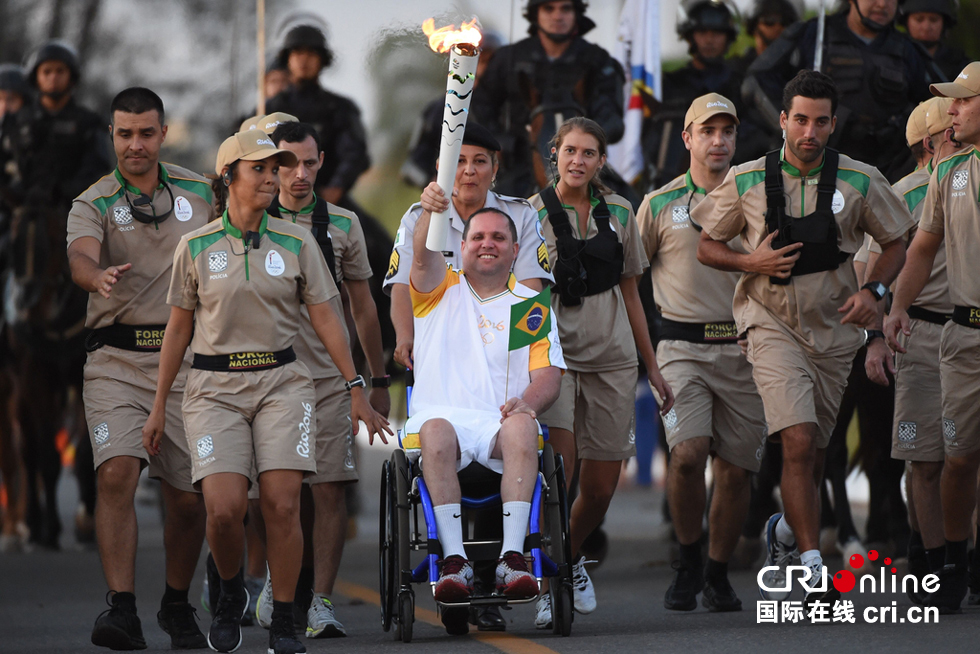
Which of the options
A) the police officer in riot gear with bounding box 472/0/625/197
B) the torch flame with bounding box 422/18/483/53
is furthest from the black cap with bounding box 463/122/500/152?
the police officer in riot gear with bounding box 472/0/625/197

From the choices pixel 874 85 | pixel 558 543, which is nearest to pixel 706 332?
pixel 558 543

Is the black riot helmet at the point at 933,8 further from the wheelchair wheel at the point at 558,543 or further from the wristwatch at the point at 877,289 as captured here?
the wheelchair wheel at the point at 558,543

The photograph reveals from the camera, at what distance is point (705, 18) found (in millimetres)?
12117

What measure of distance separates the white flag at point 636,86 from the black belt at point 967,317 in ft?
14.3

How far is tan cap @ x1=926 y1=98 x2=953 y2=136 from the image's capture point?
28.4ft

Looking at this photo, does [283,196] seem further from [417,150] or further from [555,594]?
[417,150]

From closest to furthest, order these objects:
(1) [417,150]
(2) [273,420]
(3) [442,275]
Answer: (2) [273,420] → (3) [442,275] → (1) [417,150]

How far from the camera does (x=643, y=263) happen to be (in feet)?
Result: 27.8

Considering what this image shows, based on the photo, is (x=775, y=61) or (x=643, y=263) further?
(x=775, y=61)

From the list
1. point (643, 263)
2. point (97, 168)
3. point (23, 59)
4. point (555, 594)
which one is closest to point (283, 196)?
point (643, 263)

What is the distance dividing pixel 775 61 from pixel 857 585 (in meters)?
3.61

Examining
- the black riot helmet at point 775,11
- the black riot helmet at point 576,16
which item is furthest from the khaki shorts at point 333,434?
the black riot helmet at point 775,11

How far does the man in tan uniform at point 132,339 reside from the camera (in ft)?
24.4

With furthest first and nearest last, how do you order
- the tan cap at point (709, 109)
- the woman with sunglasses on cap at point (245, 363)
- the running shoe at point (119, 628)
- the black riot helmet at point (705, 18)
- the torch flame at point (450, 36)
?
the black riot helmet at point (705, 18) < the tan cap at point (709, 109) < the running shoe at point (119, 628) < the woman with sunglasses on cap at point (245, 363) < the torch flame at point (450, 36)
